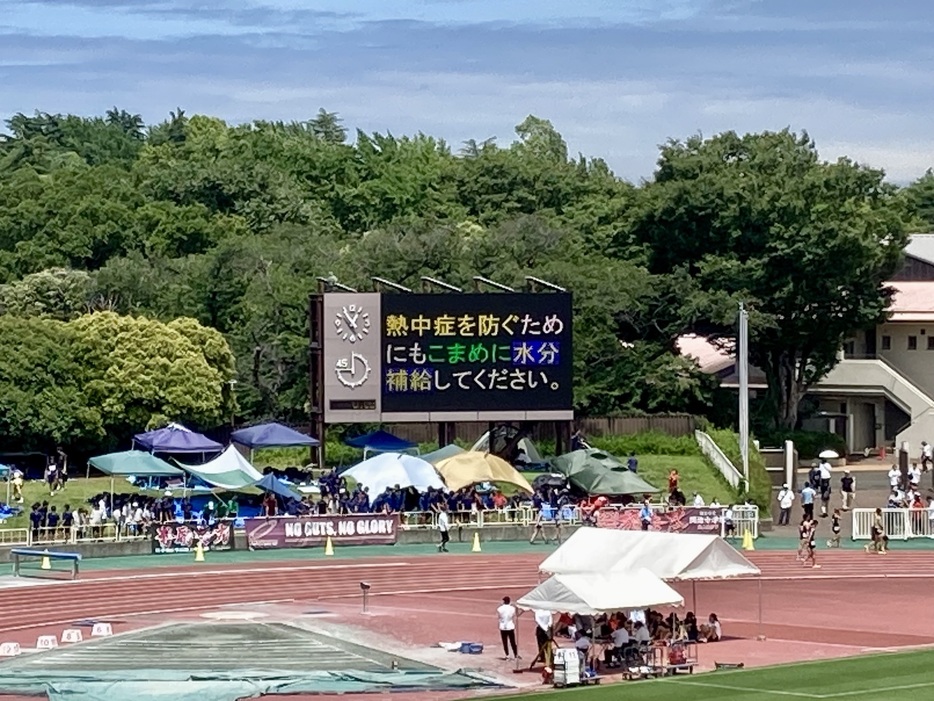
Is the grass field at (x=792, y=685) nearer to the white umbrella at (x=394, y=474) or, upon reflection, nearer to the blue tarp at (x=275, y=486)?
the white umbrella at (x=394, y=474)

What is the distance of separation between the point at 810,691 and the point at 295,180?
93.7 m

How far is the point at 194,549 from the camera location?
51.9 metres

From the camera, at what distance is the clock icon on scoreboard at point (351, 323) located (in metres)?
59.9

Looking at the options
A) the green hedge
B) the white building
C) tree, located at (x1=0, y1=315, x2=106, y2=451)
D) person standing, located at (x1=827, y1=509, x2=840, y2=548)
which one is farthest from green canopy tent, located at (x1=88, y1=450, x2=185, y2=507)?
the white building

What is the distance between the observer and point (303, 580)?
46094mm

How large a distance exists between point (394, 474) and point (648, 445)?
16843 mm

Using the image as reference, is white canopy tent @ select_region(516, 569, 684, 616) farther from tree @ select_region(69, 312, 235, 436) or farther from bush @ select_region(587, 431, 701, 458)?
bush @ select_region(587, 431, 701, 458)

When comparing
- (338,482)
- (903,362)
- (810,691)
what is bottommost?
(810,691)

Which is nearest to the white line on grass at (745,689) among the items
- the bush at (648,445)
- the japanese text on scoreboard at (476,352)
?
the japanese text on scoreboard at (476,352)

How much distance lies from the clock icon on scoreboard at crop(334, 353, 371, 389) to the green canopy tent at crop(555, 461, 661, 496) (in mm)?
6983

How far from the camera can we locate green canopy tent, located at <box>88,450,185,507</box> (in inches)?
2116

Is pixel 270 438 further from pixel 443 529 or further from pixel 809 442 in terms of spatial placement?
pixel 809 442

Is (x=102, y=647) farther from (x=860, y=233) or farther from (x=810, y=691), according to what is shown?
(x=860, y=233)

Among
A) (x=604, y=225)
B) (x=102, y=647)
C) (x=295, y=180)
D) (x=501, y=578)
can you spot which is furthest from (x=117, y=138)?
(x=102, y=647)
